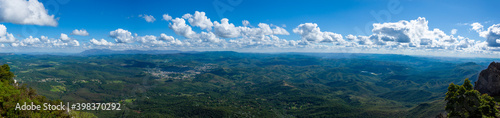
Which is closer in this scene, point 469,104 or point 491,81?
point 469,104

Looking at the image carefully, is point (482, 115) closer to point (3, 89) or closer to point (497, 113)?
point (497, 113)

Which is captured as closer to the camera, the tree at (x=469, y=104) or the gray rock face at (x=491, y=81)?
the tree at (x=469, y=104)

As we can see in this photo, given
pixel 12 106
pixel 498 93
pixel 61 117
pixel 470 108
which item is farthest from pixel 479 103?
pixel 12 106

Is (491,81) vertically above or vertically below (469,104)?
above

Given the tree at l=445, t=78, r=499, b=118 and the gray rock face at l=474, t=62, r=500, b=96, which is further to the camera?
the gray rock face at l=474, t=62, r=500, b=96
